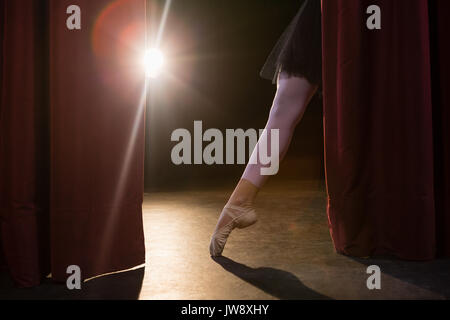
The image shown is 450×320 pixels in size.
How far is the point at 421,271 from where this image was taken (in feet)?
3.65

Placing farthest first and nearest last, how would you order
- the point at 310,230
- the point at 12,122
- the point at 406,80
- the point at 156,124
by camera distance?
1. the point at 156,124
2. the point at 310,230
3. the point at 406,80
4. the point at 12,122

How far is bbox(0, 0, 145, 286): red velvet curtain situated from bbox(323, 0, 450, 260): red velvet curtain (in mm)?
652

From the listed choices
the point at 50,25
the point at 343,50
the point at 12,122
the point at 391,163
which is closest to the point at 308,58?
the point at 343,50

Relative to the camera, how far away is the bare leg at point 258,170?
4.19 feet

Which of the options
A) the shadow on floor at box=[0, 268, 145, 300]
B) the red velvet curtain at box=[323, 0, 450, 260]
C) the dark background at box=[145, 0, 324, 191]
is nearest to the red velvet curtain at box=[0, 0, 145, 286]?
the shadow on floor at box=[0, 268, 145, 300]

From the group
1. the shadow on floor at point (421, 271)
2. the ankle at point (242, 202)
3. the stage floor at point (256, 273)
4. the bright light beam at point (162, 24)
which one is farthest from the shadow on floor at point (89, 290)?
the bright light beam at point (162, 24)

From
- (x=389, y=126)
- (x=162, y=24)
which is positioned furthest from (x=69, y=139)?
(x=162, y=24)

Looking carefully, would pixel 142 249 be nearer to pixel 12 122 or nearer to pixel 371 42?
pixel 12 122

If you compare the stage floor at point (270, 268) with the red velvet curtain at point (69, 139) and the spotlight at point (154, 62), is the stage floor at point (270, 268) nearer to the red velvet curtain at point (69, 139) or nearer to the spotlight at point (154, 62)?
the red velvet curtain at point (69, 139)

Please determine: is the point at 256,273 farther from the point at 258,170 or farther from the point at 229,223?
the point at 258,170

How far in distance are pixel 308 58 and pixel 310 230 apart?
2.31 feet

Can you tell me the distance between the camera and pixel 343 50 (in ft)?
4.31

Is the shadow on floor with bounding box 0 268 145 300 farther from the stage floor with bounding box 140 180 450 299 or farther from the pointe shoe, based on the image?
the pointe shoe

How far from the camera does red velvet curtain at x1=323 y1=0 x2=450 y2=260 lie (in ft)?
4.10
